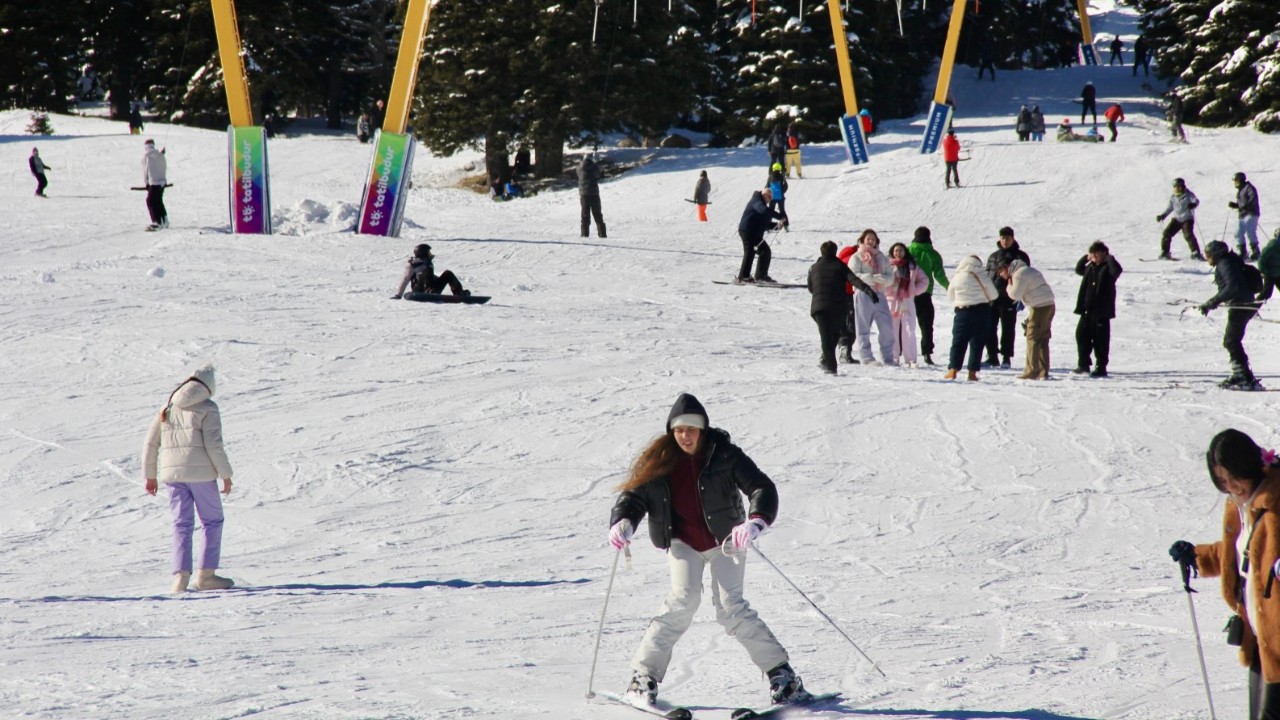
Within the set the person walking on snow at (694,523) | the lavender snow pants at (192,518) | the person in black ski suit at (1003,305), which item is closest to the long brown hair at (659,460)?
the person walking on snow at (694,523)

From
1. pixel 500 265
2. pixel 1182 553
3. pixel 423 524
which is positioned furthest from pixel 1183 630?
pixel 500 265

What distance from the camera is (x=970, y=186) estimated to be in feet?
96.4

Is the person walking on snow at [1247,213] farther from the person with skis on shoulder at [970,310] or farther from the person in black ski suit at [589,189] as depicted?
the person in black ski suit at [589,189]

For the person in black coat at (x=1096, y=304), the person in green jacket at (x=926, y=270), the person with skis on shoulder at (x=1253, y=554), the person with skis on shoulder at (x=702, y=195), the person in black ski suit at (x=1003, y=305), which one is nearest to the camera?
the person with skis on shoulder at (x=1253, y=554)

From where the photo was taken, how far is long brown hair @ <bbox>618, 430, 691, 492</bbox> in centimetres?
495

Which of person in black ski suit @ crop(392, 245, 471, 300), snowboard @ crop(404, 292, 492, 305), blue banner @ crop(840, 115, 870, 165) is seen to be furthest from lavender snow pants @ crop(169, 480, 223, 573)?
blue banner @ crop(840, 115, 870, 165)

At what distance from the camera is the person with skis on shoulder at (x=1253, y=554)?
394 cm

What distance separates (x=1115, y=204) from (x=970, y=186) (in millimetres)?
3368

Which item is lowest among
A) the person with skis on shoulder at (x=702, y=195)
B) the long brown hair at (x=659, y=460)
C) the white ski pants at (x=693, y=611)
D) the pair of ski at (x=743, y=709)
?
the pair of ski at (x=743, y=709)

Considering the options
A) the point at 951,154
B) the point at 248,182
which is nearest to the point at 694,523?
the point at 248,182

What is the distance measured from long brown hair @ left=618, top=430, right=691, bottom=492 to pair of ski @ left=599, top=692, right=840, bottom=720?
2.90 feet

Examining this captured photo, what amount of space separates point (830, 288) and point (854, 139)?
67.8ft

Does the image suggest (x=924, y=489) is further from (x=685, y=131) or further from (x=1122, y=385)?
(x=685, y=131)

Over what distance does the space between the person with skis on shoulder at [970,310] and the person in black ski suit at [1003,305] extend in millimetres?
203
